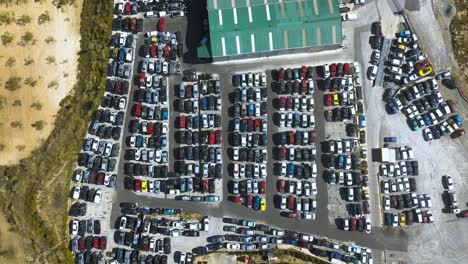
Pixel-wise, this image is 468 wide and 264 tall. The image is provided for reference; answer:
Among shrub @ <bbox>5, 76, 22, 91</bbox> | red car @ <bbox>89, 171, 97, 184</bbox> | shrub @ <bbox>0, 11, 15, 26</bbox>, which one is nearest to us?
red car @ <bbox>89, 171, 97, 184</bbox>

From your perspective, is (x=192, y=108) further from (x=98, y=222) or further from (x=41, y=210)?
(x=41, y=210)

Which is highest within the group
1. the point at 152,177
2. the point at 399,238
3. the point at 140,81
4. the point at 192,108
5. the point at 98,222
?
the point at 140,81

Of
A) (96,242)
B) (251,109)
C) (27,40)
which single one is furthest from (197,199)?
(27,40)

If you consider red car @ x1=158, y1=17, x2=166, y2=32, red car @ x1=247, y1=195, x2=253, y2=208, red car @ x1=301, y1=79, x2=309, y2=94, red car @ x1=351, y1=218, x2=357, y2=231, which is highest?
red car @ x1=158, y1=17, x2=166, y2=32

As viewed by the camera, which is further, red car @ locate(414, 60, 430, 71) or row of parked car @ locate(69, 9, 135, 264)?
red car @ locate(414, 60, 430, 71)

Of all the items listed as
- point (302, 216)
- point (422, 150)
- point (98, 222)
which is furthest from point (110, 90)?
point (422, 150)

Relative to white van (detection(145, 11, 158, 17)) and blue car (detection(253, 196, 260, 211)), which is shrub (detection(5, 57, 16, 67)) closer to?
white van (detection(145, 11, 158, 17))

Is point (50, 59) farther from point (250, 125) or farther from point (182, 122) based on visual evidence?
point (250, 125)

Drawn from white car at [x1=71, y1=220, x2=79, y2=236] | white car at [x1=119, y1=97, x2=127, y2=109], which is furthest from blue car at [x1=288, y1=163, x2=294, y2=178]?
white car at [x1=71, y1=220, x2=79, y2=236]
